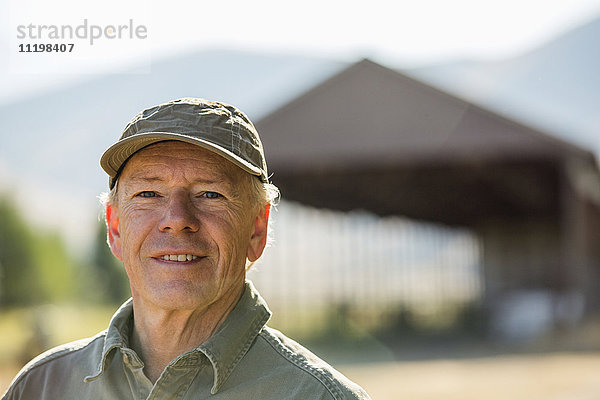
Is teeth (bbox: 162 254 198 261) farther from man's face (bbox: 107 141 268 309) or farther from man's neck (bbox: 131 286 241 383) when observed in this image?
man's neck (bbox: 131 286 241 383)

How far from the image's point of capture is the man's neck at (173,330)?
1.82 meters

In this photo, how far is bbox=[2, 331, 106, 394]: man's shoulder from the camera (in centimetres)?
190

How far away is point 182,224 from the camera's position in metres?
1.73

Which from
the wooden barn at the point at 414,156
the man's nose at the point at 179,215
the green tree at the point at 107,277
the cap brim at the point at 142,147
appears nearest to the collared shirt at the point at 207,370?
the man's nose at the point at 179,215

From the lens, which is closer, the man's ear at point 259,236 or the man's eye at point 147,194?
the man's eye at point 147,194

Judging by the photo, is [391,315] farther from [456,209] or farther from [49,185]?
[49,185]

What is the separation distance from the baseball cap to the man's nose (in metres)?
0.15

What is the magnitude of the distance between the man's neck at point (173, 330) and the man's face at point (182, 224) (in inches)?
1.3

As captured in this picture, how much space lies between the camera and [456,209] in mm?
19156

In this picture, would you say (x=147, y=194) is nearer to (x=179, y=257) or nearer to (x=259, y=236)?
(x=179, y=257)

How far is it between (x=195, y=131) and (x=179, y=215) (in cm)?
21

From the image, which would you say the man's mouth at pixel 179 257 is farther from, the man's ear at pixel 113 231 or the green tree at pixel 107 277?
the green tree at pixel 107 277

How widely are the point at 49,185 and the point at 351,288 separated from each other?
143160mm

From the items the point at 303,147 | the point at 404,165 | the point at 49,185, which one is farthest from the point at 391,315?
the point at 49,185
